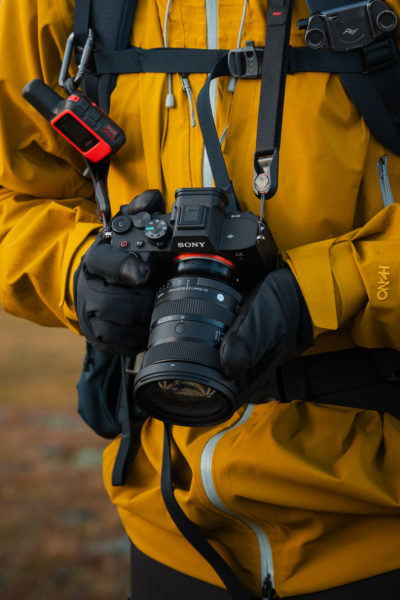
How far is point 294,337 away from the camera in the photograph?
1.18 meters

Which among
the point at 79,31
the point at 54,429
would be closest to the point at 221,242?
the point at 79,31

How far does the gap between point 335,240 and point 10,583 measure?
92.7 inches

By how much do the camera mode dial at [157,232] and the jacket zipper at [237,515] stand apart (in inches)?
14.6

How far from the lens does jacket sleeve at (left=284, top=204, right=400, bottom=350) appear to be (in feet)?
3.85

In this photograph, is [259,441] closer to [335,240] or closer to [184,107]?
[335,240]

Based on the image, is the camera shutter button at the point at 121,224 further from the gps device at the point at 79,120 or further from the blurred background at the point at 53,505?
the blurred background at the point at 53,505

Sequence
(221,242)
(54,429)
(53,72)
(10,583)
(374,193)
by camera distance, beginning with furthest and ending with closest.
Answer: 1. (54,429)
2. (10,583)
3. (53,72)
4. (374,193)
5. (221,242)

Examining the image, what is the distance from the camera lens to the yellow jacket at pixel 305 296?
1.21m

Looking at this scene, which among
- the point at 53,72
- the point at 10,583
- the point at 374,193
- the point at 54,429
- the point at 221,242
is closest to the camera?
the point at 221,242

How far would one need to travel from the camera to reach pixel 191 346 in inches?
41.8

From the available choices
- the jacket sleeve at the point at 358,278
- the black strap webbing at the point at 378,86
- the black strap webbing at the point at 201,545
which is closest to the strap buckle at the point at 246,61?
the black strap webbing at the point at 378,86

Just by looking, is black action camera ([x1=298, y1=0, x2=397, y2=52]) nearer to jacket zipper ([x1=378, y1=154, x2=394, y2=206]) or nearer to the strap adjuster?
the strap adjuster

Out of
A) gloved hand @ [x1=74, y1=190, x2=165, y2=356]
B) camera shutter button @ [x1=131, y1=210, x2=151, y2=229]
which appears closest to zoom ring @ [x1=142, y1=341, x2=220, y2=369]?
gloved hand @ [x1=74, y1=190, x2=165, y2=356]

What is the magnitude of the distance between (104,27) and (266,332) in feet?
2.31
